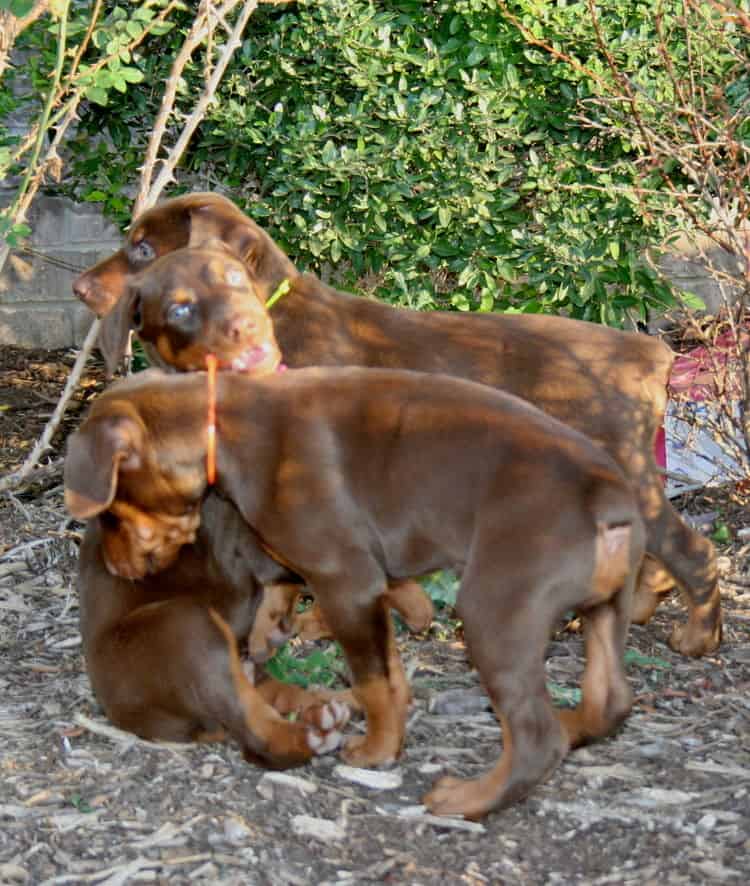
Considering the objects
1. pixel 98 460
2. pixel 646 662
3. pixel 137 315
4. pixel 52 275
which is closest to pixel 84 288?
pixel 137 315

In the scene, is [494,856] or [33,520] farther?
[33,520]

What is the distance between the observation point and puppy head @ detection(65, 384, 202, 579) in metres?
4.43

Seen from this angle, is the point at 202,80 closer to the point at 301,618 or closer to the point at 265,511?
the point at 301,618

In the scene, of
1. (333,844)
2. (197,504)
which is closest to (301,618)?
(197,504)

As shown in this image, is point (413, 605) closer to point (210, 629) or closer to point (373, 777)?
point (373, 777)

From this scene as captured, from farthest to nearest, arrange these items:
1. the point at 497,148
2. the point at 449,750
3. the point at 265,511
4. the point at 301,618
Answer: the point at 497,148
the point at 301,618
the point at 449,750
the point at 265,511

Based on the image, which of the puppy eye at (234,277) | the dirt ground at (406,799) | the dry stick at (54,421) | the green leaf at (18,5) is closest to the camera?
the dirt ground at (406,799)

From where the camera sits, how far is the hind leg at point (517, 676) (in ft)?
13.4

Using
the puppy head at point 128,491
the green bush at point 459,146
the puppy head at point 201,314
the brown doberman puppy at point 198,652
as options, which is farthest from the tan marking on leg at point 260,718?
the green bush at point 459,146

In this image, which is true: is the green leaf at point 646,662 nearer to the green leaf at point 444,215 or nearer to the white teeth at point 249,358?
the white teeth at point 249,358

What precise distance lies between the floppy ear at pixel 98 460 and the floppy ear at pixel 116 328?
2.50 feet

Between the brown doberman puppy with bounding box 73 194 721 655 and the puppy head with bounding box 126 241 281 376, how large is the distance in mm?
121

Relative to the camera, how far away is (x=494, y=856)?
4113mm

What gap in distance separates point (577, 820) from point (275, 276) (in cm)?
252
